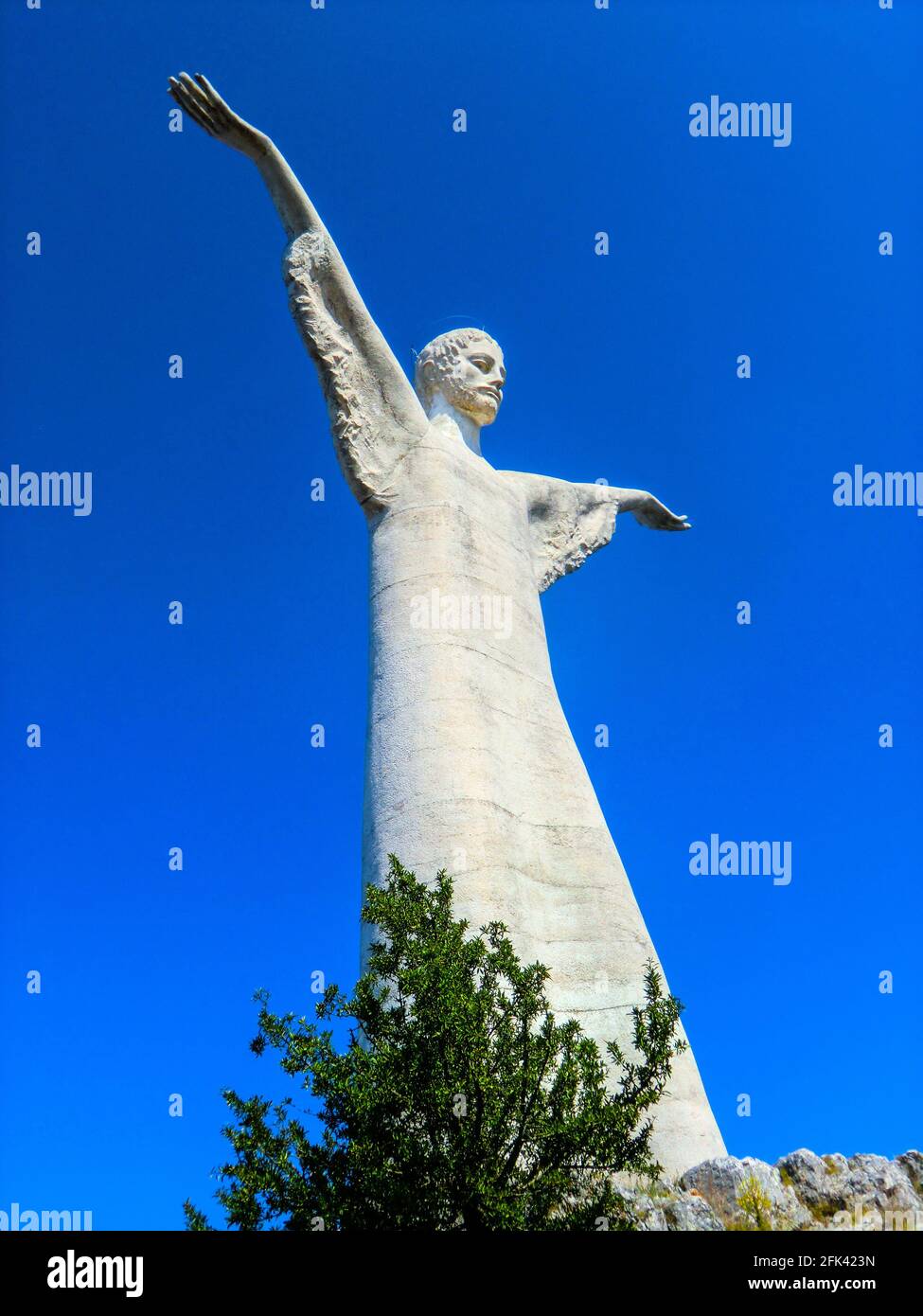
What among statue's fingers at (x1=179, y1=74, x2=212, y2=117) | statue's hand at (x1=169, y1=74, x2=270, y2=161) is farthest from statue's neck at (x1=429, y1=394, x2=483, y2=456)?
statue's fingers at (x1=179, y1=74, x2=212, y2=117)

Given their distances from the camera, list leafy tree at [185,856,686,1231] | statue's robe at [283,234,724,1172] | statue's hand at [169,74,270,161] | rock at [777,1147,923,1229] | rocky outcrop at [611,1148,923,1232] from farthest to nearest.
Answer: statue's hand at [169,74,270,161] < statue's robe at [283,234,724,1172] < rock at [777,1147,923,1229] < rocky outcrop at [611,1148,923,1232] < leafy tree at [185,856,686,1231]

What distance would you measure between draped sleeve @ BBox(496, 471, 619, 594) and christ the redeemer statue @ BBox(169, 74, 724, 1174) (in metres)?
0.03

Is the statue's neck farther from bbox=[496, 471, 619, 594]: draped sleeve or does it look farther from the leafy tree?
the leafy tree

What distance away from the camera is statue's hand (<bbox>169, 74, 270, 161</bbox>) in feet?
41.1

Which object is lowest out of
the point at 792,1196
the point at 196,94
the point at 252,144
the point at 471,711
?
the point at 792,1196

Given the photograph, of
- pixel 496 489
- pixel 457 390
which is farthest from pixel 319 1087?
pixel 457 390

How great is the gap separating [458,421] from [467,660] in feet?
11.9

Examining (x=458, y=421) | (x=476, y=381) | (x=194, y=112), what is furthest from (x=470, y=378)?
→ (x=194, y=112)

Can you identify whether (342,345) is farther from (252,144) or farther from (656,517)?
(656,517)

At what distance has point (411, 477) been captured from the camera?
505 inches

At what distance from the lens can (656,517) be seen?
16.1 metres

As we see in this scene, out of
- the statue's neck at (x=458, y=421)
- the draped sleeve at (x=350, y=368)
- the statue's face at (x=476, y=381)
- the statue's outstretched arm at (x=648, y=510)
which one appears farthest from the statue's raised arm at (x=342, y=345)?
the statue's outstretched arm at (x=648, y=510)

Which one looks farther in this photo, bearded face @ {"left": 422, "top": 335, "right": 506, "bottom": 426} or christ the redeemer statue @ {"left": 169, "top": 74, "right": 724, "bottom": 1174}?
bearded face @ {"left": 422, "top": 335, "right": 506, "bottom": 426}
